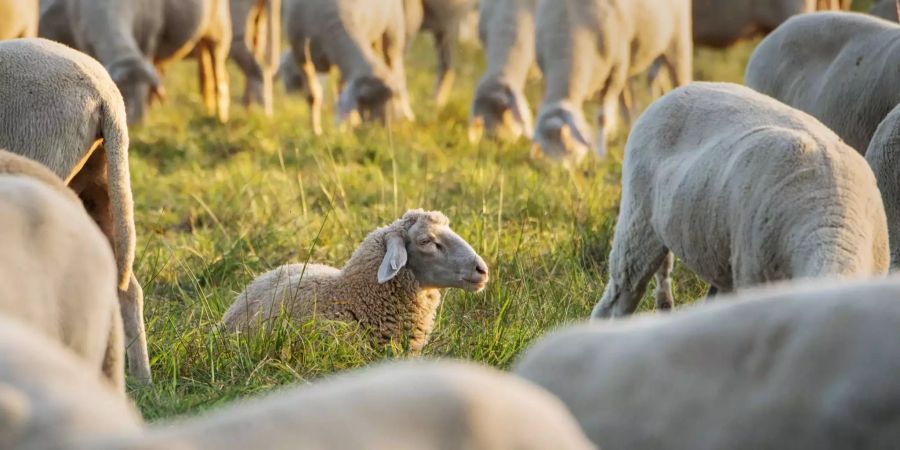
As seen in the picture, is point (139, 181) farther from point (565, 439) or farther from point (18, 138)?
point (565, 439)

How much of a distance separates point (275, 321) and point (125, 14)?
6.62 m

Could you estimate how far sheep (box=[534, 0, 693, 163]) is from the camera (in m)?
10.5

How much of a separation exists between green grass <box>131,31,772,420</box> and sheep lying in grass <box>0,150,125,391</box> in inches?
39.5

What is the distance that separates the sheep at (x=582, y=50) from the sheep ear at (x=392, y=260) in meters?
4.79

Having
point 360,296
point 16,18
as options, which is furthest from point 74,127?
point 16,18

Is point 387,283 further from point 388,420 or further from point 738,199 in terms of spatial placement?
point 388,420

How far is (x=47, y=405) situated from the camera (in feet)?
6.58

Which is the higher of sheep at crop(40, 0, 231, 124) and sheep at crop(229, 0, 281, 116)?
sheep at crop(40, 0, 231, 124)

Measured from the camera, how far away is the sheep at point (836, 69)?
21.7 feet

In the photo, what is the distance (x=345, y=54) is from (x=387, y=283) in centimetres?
669

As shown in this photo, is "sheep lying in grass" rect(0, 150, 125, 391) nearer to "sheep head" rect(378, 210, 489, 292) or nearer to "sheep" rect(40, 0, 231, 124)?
"sheep head" rect(378, 210, 489, 292)

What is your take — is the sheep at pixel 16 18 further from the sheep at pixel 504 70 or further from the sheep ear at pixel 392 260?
the sheep ear at pixel 392 260

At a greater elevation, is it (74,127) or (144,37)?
(74,127)

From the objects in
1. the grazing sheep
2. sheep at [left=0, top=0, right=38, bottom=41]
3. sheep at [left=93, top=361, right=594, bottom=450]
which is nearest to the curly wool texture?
the grazing sheep
